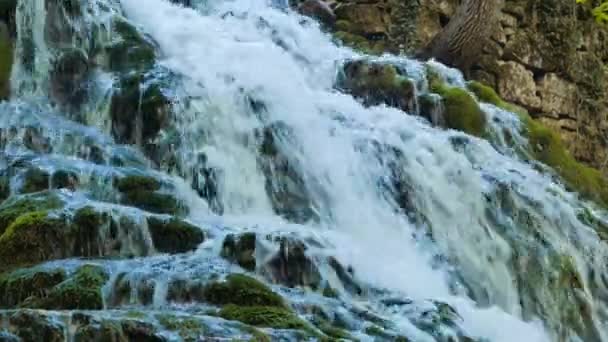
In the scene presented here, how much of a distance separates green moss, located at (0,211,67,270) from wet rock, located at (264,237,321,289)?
124cm

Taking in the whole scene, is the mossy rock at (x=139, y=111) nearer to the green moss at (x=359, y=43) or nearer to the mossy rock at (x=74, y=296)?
the mossy rock at (x=74, y=296)

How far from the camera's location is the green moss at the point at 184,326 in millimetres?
4016

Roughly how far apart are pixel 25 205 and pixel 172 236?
94 centimetres

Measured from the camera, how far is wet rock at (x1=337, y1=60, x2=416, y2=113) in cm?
932

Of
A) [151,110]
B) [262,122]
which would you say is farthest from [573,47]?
[151,110]

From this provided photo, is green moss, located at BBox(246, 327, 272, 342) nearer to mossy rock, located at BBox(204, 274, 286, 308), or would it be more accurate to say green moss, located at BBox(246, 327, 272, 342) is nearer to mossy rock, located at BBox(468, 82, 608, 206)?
mossy rock, located at BBox(204, 274, 286, 308)

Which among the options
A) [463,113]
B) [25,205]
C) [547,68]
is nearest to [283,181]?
[25,205]

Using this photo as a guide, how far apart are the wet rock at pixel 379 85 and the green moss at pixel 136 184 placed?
341 centimetres

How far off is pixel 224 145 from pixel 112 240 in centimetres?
227

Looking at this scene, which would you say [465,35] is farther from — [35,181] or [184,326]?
[184,326]

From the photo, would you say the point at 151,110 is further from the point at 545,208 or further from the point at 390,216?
the point at 545,208

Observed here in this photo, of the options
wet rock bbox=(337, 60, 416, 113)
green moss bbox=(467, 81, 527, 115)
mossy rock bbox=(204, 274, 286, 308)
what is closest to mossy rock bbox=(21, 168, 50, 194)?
mossy rock bbox=(204, 274, 286, 308)

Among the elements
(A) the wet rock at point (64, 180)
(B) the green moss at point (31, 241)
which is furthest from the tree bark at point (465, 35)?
(B) the green moss at point (31, 241)

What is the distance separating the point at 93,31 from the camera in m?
8.70
